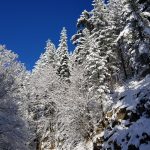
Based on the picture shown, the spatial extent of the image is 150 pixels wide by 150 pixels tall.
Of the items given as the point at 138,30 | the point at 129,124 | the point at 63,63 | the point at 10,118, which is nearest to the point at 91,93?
the point at 138,30

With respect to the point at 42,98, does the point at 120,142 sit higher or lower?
lower

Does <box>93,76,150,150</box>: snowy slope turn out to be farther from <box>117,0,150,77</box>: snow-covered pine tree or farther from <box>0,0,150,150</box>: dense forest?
<box>117,0,150,77</box>: snow-covered pine tree

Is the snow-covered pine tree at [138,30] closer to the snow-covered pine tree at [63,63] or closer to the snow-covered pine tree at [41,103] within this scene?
the snow-covered pine tree at [41,103]

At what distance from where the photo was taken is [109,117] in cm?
3416

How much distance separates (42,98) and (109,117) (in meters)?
23.6

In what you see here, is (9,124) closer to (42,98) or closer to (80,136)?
(80,136)

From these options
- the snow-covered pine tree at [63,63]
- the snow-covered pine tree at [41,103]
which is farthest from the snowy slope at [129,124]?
the snow-covered pine tree at [63,63]

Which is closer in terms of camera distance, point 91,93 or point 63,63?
point 91,93

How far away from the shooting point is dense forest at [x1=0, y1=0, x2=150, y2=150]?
2347 cm

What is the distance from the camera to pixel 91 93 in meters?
41.1

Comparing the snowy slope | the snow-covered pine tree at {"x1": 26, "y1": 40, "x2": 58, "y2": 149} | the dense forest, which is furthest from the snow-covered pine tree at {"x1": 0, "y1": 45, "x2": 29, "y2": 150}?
the snow-covered pine tree at {"x1": 26, "y1": 40, "x2": 58, "y2": 149}

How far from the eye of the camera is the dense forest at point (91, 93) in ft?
77.0

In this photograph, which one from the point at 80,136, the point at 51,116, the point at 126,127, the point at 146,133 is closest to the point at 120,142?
the point at 126,127

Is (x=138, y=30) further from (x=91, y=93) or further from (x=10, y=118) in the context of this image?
(x=10, y=118)
